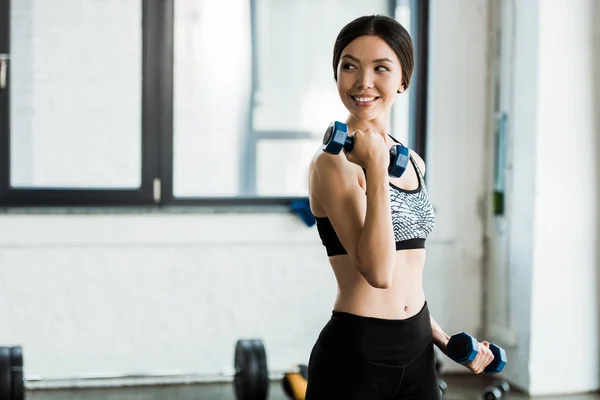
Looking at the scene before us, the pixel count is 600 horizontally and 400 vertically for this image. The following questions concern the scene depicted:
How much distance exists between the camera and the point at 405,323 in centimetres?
144

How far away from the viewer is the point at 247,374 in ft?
9.48

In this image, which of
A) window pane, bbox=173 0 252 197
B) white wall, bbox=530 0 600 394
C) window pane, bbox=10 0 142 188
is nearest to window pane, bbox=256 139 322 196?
window pane, bbox=173 0 252 197

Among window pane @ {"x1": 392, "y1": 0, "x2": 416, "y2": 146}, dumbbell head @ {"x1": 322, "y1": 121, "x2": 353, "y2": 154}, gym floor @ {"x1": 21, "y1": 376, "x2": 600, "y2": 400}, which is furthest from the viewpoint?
window pane @ {"x1": 392, "y1": 0, "x2": 416, "y2": 146}

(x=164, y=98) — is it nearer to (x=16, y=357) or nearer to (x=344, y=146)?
(x=16, y=357)

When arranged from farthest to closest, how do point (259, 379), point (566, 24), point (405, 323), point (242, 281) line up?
point (242, 281), point (566, 24), point (259, 379), point (405, 323)

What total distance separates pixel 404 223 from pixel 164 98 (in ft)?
7.46

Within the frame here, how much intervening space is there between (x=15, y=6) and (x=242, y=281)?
1.49 meters

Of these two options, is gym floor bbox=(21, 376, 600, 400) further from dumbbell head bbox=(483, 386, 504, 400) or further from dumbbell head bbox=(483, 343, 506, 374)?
dumbbell head bbox=(483, 343, 506, 374)

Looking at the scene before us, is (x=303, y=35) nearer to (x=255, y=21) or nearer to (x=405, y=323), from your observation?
(x=255, y=21)

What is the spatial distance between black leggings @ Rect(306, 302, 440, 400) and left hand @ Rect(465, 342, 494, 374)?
8 centimetres

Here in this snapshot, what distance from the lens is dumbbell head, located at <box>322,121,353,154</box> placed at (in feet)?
4.05

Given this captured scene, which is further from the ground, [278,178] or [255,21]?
[255,21]

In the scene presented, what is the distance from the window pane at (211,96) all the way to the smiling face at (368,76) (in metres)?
2.16

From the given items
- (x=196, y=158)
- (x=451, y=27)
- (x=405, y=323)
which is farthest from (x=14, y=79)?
(x=405, y=323)
